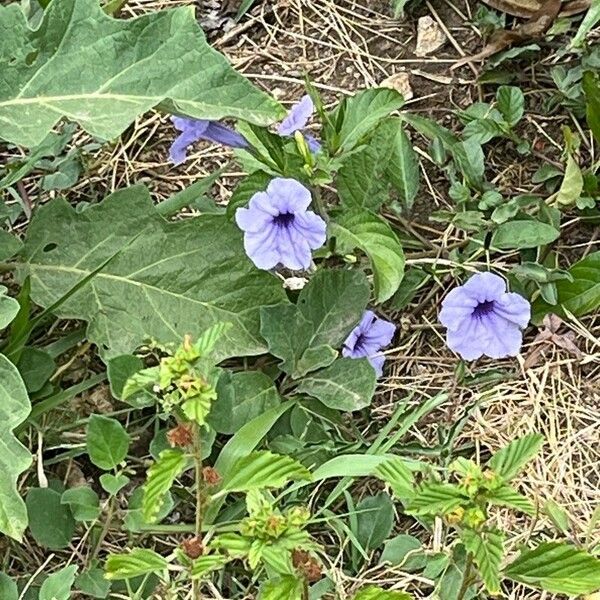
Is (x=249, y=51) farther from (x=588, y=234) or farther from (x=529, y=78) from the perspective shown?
(x=588, y=234)

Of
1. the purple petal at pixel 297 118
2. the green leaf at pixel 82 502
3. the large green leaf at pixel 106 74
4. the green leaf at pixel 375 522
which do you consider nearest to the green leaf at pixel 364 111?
the purple petal at pixel 297 118

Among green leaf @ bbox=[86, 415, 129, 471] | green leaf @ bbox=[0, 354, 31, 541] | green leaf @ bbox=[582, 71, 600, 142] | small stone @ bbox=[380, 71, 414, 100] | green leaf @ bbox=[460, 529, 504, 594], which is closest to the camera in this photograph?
green leaf @ bbox=[460, 529, 504, 594]

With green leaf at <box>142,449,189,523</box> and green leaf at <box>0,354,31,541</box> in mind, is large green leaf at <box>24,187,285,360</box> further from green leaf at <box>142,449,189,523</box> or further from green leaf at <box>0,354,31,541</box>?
green leaf at <box>142,449,189,523</box>

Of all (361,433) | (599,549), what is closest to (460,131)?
(361,433)

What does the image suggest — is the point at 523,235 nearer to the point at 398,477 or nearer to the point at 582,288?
the point at 582,288

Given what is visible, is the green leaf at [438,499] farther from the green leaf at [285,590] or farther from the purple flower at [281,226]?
the purple flower at [281,226]

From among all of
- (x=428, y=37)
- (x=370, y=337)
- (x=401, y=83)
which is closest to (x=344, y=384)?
(x=370, y=337)

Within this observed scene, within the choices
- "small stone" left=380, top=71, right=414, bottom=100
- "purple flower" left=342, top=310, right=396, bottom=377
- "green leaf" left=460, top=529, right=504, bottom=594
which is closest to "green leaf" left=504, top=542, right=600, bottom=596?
"green leaf" left=460, top=529, right=504, bottom=594
